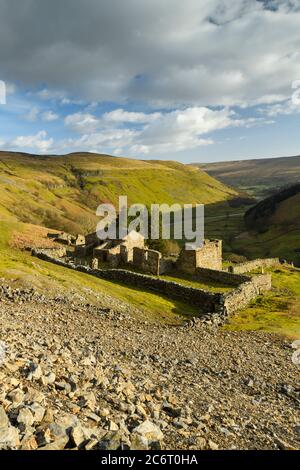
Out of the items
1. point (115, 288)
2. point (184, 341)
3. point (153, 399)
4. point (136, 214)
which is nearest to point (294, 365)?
point (184, 341)

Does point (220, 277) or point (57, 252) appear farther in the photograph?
point (57, 252)

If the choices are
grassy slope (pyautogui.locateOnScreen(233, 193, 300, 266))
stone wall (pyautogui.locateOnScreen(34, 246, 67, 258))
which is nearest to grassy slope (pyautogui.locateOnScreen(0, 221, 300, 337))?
stone wall (pyautogui.locateOnScreen(34, 246, 67, 258))

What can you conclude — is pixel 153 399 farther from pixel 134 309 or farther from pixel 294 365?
pixel 134 309

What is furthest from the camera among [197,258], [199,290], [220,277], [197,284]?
[197,258]

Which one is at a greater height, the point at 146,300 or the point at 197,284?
the point at 146,300

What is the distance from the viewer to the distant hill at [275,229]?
12975cm

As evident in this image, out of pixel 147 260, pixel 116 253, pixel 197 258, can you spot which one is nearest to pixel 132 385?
pixel 147 260

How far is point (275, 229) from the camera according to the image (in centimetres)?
16262

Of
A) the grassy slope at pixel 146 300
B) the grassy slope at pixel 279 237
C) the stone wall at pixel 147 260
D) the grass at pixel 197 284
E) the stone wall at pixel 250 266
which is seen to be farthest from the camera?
the grassy slope at pixel 279 237

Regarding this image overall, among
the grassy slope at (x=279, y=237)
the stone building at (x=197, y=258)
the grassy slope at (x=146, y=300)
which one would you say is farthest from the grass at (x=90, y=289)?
the grassy slope at (x=279, y=237)

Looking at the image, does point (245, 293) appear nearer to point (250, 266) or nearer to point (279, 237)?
point (250, 266)

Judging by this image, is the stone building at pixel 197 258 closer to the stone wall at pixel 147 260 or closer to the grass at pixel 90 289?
the stone wall at pixel 147 260

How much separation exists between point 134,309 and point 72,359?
14709mm

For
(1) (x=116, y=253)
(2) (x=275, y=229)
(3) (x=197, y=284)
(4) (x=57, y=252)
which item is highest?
(1) (x=116, y=253)
